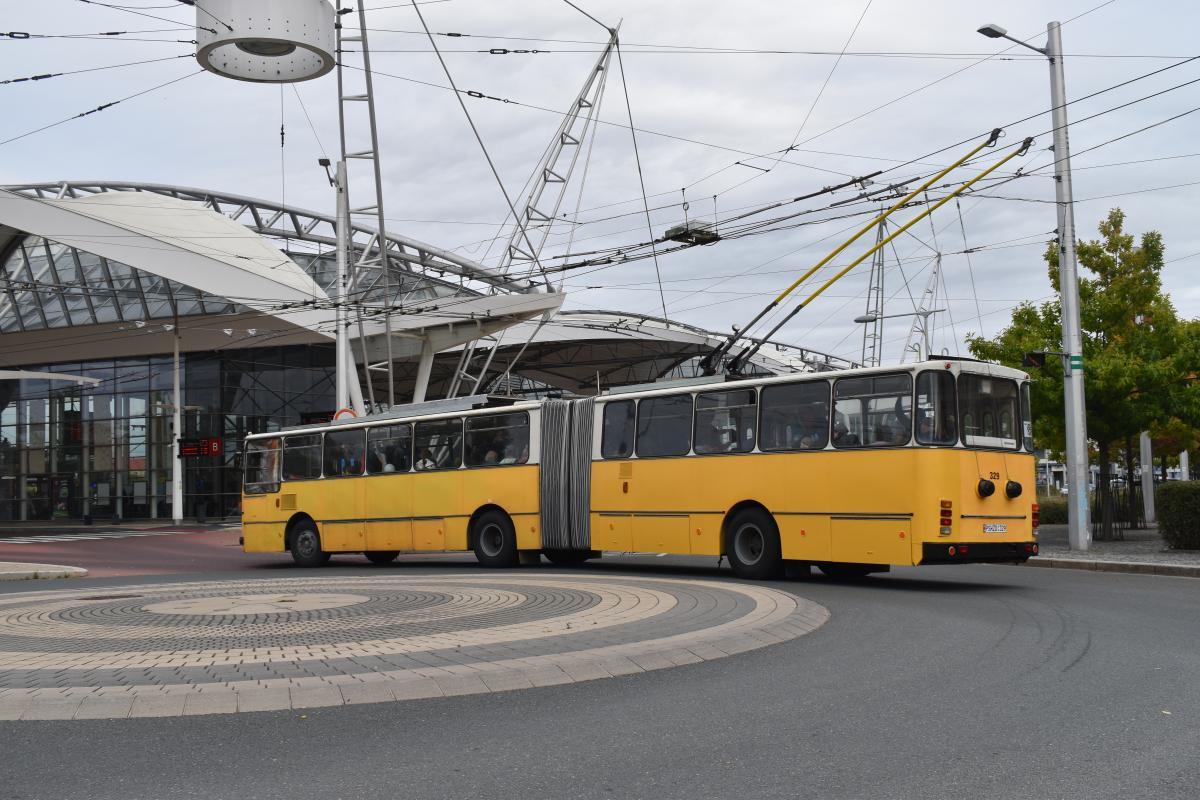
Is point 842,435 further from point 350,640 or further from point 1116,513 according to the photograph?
point 1116,513

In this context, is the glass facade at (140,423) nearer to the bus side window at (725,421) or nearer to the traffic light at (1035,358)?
the bus side window at (725,421)

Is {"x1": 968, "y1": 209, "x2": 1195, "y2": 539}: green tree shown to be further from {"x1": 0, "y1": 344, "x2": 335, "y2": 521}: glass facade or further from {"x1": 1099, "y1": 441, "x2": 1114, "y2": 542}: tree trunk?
{"x1": 0, "y1": 344, "x2": 335, "y2": 521}: glass facade

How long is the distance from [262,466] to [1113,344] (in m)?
19.4

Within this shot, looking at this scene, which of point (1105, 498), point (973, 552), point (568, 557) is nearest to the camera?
point (973, 552)

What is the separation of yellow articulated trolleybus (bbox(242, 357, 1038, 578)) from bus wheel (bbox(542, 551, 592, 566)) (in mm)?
52

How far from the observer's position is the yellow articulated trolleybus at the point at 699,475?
1521 centimetres

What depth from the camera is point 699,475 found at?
706 inches

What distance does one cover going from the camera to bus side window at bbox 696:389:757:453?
56.8 ft

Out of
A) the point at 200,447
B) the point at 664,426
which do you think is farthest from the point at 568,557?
the point at 200,447

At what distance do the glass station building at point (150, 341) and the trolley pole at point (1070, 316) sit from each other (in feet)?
78.5

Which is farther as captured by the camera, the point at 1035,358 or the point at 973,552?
the point at 1035,358

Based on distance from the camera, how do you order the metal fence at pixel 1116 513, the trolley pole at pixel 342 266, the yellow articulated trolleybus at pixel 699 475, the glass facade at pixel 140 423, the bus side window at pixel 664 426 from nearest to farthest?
the yellow articulated trolleybus at pixel 699 475, the bus side window at pixel 664 426, the metal fence at pixel 1116 513, the trolley pole at pixel 342 266, the glass facade at pixel 140 423

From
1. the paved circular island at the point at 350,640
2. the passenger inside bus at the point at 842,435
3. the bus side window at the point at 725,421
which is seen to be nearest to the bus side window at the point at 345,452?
the paved circular island at the point at 350,640

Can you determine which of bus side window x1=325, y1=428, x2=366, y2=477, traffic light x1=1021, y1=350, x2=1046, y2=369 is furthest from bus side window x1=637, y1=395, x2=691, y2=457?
traffic light x1=1021, y1=350, x2=1046, y2=369
